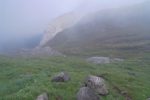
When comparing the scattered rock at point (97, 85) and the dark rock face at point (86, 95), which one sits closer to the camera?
the dark rock face at point (86, 95)

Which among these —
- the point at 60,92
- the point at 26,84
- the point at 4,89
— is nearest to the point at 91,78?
the point at 60,92

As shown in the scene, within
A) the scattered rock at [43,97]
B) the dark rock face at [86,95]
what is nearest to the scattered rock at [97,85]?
the dark rock face at [86,95]

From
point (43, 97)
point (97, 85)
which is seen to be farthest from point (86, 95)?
point (97, 85)

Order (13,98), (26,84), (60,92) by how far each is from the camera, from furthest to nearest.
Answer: (26,84) < (60,92) < (13,98)

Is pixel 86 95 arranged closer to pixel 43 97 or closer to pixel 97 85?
pixel 43 97

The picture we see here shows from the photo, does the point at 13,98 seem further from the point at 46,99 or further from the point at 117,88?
the point at 117,88

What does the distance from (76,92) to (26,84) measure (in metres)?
6.28

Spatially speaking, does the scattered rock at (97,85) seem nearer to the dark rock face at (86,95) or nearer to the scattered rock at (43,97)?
the dark rock face at (86,95)

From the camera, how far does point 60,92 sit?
3825 cm

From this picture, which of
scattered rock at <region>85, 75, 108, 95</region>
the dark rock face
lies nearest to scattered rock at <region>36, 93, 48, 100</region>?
the dark rock face

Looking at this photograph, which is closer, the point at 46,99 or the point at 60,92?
the point at 46,99

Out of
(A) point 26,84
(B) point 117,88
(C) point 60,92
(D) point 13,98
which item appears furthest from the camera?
(B) point 117,88

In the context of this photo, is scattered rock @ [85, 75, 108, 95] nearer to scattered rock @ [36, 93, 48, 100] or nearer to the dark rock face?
the dark rock face

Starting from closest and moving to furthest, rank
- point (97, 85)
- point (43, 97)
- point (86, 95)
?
point (43, 97)
point (86, 95)
point (97, 85)
